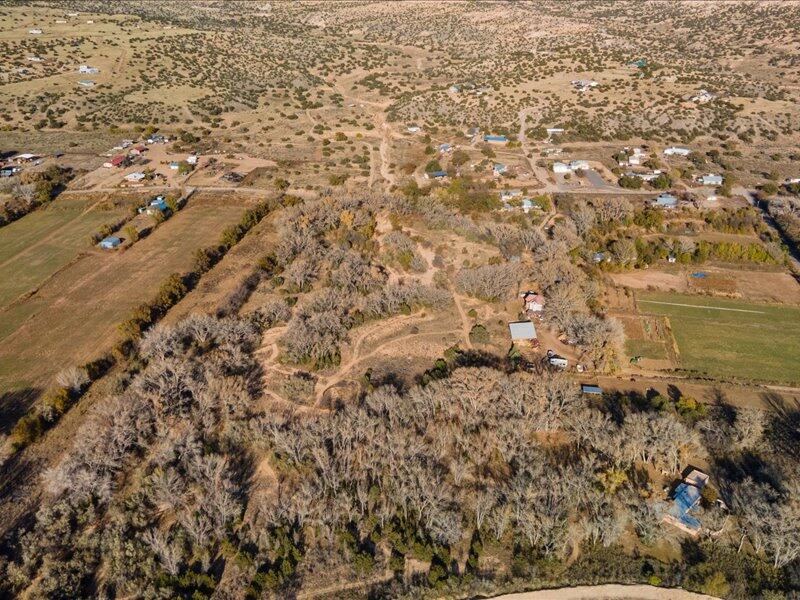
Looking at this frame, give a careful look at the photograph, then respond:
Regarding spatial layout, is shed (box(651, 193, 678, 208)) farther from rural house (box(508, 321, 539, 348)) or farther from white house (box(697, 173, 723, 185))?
rural house (box(508, 321, 539, 348))

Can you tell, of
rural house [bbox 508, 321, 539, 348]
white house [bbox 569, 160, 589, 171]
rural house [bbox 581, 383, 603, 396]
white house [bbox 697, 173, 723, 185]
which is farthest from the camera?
white house [bbox 569, 160, 589, 171]

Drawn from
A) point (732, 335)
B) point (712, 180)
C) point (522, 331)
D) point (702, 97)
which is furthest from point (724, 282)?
point (702, 97)

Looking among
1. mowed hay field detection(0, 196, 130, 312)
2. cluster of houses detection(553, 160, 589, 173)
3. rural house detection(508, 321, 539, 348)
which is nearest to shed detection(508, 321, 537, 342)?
rural house detection(508, 321, 539, 348)

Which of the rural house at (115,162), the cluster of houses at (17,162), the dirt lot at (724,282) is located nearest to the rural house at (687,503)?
the dirt lot at (724,282)

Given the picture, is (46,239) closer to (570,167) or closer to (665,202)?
(570,167)

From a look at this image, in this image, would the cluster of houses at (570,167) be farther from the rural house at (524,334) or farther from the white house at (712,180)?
the rural house at (524,334)

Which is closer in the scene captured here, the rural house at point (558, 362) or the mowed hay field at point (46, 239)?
the rural house at point (558, 362)
